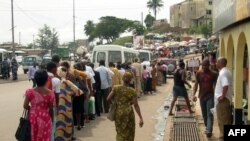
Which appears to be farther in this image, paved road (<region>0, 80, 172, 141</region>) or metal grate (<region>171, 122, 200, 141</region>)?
metal grate (<region>171, 122, 200, 141</region>)

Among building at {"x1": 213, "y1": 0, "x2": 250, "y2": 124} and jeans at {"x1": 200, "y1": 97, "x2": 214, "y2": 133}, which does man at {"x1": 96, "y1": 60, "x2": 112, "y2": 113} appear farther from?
jeans at {"x1": 200, "y1": 97, "x2": 214, "y2": 133}

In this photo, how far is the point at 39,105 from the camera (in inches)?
310

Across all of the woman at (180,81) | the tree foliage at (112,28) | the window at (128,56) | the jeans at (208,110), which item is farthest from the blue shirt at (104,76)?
the tree foliage at (112,28)

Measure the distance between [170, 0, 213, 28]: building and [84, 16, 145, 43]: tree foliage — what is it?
1888cm

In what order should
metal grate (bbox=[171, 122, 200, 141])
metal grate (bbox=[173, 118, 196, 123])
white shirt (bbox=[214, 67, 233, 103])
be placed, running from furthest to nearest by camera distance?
1. metal grate (bbox=[173, 118, 196, 123])
2. metal grate (bbox=[171, 122, 200, 141])
3. white shirt (bbox=[214, 67, 233, 103])

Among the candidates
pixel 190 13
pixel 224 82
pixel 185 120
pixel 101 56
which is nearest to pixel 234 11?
pixel 224 82

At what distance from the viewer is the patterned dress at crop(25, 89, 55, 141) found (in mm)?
7844

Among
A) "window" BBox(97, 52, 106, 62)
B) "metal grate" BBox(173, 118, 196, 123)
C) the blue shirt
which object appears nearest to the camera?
"metal grate" BBox(173, 118, 196, 123)

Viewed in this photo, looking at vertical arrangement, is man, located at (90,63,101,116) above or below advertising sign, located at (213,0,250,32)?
below

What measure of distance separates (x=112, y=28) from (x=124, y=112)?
106 meters

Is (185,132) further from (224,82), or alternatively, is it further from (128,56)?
(128,56)

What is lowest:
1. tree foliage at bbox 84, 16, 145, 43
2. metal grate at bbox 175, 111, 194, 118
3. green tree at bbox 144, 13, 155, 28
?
metal grate at bbox 175, 111, 194, 118

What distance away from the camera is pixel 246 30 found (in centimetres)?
1103

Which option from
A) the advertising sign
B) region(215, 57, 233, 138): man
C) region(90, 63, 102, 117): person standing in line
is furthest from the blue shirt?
region(215, 57, 233, 138): man
